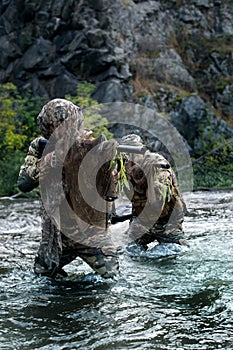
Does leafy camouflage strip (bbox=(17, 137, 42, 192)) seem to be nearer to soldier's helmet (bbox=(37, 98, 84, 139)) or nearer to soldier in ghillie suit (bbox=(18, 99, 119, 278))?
soldier in ghillie suit (bbox=(18, 99, 119, 278))

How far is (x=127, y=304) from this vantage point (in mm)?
4484

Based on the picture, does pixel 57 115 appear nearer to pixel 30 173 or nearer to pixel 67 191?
pixel 30 173

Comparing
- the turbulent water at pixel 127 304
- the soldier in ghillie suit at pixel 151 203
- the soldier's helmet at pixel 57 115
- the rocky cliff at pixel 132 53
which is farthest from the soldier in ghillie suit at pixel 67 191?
the rocky cliff at pixel 132 53

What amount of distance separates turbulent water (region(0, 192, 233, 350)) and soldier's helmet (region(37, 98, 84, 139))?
56.7 inches

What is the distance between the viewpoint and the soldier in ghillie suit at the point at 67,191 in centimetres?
479

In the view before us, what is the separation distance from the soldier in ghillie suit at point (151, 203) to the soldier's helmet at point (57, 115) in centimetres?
161

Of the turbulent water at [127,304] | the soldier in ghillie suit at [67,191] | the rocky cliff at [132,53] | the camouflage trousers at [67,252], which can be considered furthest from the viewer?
the rocky cliff at [132,53]

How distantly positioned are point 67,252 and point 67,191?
0.58 metres

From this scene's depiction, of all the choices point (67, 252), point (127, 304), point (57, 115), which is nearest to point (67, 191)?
point (67, 252)

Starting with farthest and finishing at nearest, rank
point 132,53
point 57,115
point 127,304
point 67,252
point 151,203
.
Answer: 1. point 132,53
2. point 151,203
3. point 67,252
4. point 57,115
5. point 127,304

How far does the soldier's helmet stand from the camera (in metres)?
4.84

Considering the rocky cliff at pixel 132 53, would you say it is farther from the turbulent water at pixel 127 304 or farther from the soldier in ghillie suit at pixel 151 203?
the turbulent water at pixel 127 304

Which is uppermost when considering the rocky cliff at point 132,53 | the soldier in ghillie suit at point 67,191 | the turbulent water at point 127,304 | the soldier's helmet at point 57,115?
the rocky cliff at point 132,53

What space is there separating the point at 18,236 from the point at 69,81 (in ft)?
55.0
